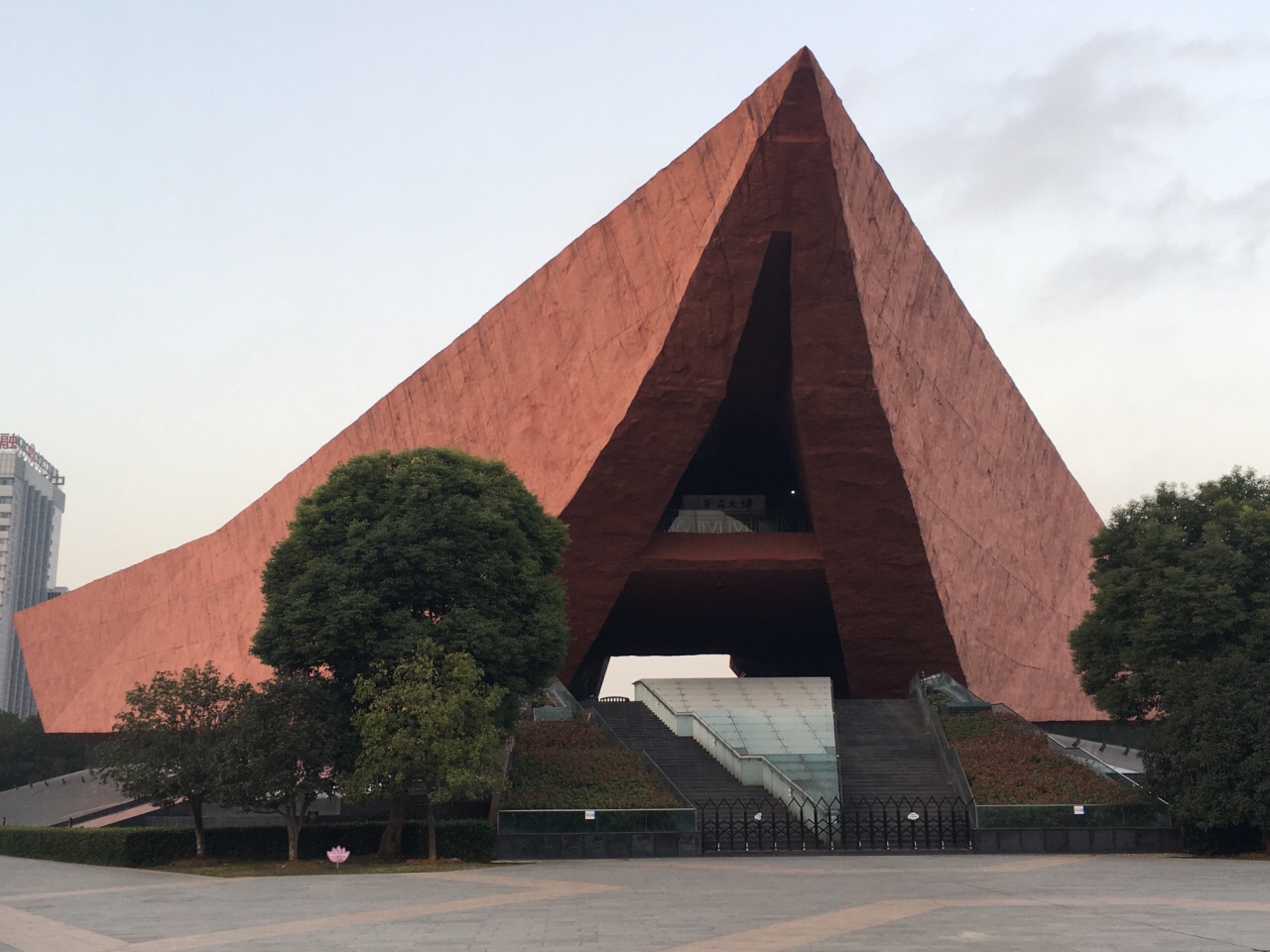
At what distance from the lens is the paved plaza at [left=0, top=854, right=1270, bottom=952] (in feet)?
30.1

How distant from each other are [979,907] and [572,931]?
13.3 feet

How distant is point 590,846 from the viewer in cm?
1981

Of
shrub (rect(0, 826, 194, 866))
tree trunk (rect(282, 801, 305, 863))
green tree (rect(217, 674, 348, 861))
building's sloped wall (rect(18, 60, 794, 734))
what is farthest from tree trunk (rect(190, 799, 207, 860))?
building's sloped wall (rect(18, 60, 794, 734))

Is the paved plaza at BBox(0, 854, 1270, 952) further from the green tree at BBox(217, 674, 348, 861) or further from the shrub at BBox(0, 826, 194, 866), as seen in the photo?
the green tree at BBox(217, 674, 348, 861)

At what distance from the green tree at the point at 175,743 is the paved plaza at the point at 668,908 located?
84.2 inches

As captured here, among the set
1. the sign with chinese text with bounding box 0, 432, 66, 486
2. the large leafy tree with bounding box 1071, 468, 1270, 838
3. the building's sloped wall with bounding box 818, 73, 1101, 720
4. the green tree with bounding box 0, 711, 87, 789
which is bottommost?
the green tree with bounding box 0, 711, 87, 789

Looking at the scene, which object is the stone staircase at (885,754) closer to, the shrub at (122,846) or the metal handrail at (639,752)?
the metal handrail at (639,752)

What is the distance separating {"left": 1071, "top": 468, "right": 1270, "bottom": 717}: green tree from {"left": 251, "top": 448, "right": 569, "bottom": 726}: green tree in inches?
446

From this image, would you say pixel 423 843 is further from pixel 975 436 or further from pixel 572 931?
pixel 975 436

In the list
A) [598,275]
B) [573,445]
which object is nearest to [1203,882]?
[573,445]

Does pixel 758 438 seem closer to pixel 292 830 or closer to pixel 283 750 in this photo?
pixel 283 750

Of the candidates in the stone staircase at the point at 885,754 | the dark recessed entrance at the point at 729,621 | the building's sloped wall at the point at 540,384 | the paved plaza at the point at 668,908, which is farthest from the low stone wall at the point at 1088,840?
the building's sloped wall at the point at 540,384

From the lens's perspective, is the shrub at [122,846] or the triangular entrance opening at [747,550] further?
the triangular entrance opening at [747,550]

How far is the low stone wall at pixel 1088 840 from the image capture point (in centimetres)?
2048
